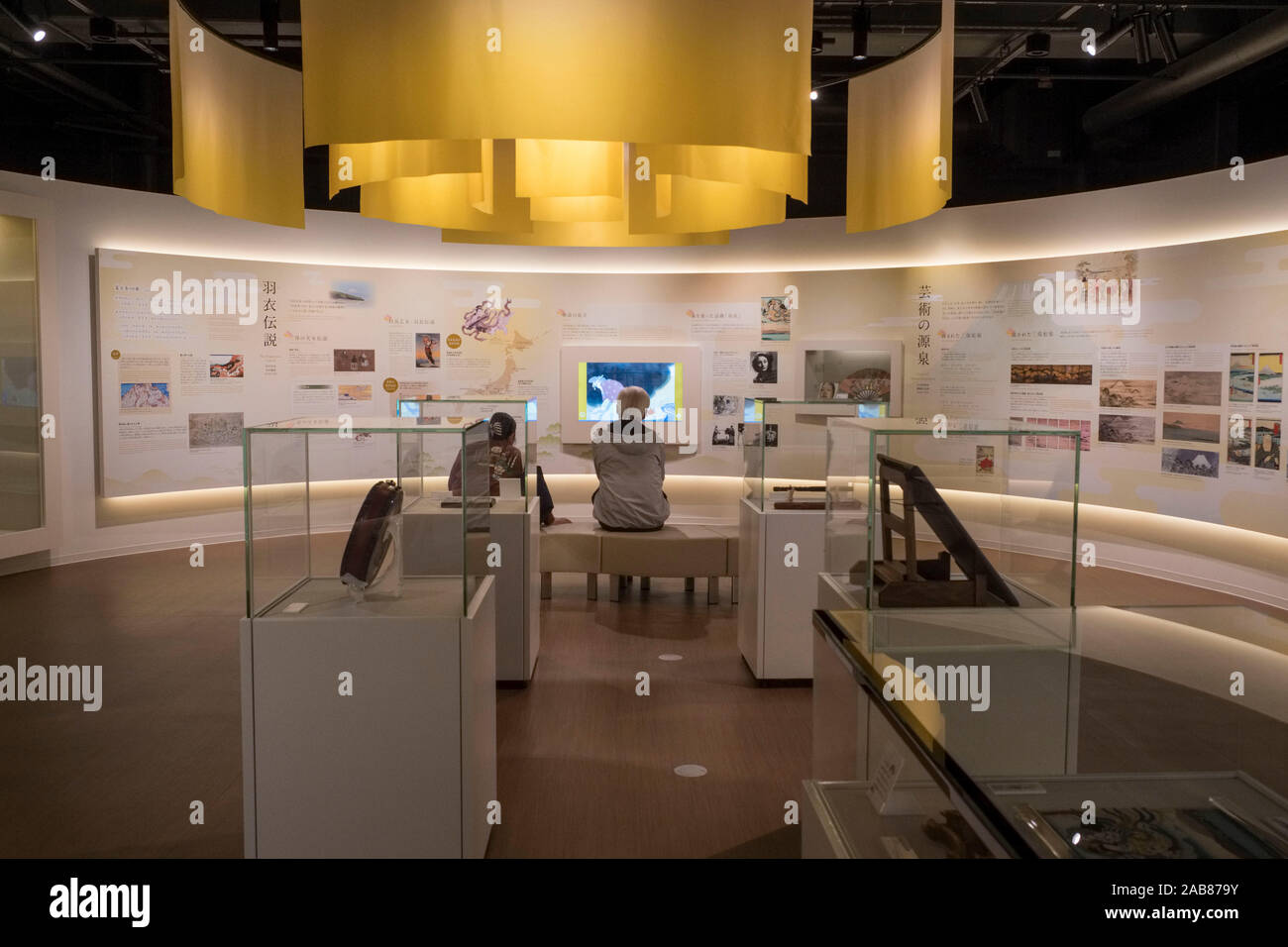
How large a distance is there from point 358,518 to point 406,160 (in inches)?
50.0

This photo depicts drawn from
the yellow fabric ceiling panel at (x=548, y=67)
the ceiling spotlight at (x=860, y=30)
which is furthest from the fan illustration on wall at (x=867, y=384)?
the yellow fabric ceiling panel at (x=548, y=67)

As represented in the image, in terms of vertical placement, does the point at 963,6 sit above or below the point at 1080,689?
above

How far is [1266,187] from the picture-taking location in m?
7.93

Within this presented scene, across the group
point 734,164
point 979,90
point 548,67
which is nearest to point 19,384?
point 734,164

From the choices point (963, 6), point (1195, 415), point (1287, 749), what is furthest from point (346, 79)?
point (1195, 415)

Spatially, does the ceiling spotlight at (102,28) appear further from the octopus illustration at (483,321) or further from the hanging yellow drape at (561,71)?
the hanging yellow drape at (561,71)

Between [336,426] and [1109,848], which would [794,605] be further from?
[1109,848]

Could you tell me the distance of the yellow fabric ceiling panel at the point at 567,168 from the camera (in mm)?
3793

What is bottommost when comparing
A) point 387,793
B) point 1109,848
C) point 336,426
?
point 387,793

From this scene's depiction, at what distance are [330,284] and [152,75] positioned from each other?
8.94 ft

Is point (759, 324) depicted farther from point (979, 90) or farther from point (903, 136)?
point (903, 136)

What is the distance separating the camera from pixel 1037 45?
838cm

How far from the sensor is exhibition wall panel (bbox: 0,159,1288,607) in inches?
332

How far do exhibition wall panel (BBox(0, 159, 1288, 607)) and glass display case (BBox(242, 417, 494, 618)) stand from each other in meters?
6.93
